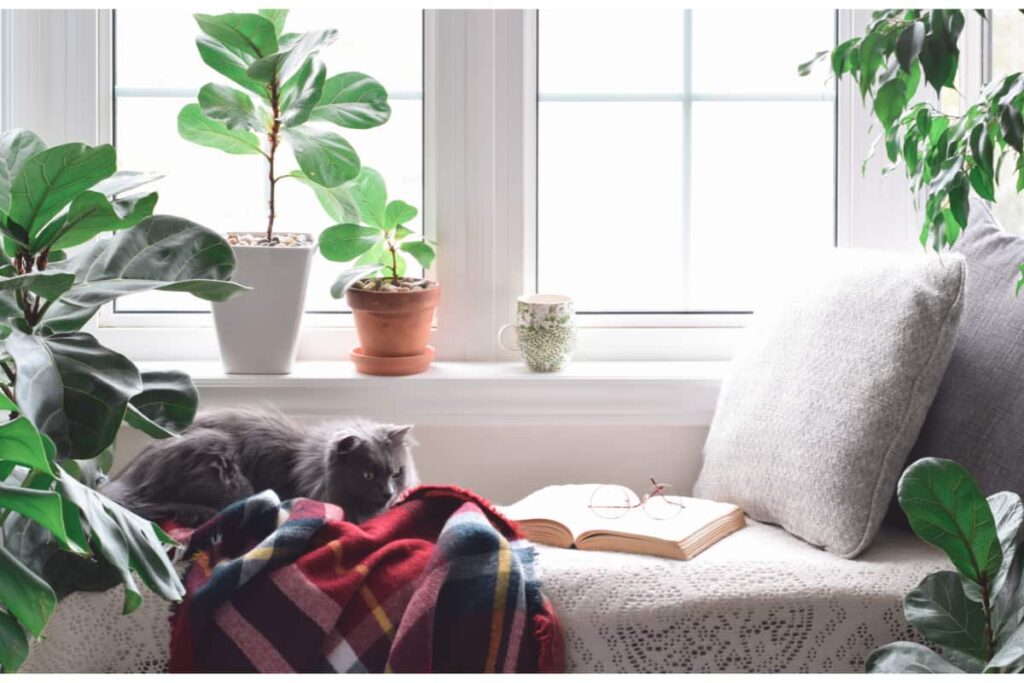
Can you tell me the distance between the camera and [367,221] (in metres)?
2.13

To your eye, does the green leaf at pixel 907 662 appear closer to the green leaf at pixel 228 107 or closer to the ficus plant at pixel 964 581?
the ficus plant at pixel 964 581

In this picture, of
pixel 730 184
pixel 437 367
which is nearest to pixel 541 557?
pixel 437 367

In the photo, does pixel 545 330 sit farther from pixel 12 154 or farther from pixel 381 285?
pixel 12 154

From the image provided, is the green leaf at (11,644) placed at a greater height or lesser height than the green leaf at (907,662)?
greater

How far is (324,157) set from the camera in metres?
2.00

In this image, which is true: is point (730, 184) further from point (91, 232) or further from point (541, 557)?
point (91, 232)

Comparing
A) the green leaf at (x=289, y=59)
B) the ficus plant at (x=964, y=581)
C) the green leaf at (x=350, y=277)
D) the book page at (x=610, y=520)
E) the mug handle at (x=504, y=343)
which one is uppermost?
the green leaf at (x=289, y=59)

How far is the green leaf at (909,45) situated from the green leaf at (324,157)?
3.67 ft

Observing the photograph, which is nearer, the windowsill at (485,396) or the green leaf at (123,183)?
the green leaf at (123,183)

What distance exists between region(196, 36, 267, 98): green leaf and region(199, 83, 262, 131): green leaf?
0.03m

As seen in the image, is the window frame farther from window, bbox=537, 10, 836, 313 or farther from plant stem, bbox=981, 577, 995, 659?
plant stem, bbox=981, 577, 995, 659

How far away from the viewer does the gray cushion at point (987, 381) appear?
163 centimetres

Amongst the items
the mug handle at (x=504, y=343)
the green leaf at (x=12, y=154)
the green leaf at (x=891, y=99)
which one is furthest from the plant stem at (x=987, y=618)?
the mug handle at (x=504, y=343)

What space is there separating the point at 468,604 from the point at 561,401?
0.67m
